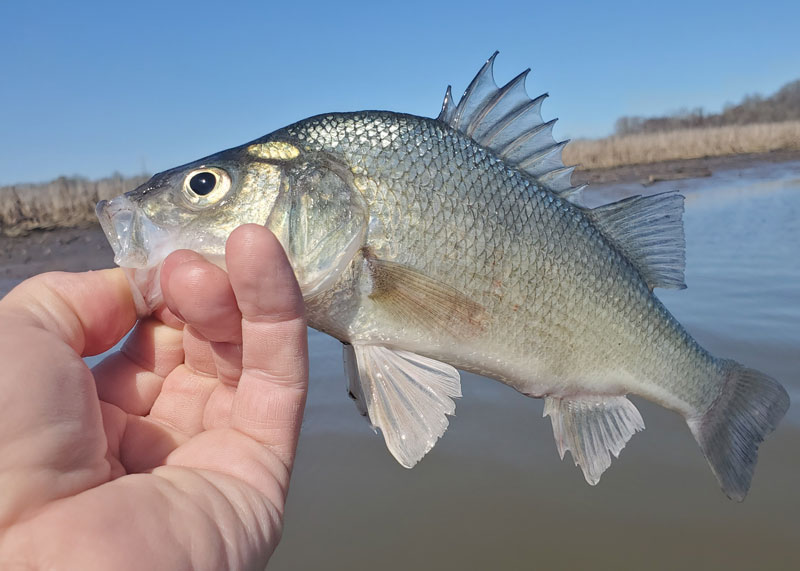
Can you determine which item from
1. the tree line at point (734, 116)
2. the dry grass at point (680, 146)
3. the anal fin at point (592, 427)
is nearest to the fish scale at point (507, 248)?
the anal fin at point (592, 427)

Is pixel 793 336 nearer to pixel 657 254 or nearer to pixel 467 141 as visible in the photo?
pixel 657 254

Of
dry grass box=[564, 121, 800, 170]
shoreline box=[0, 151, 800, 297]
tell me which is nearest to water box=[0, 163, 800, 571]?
shoreline box=[0, 151, 800, 297]

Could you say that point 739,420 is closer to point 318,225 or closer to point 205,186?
point 318,225

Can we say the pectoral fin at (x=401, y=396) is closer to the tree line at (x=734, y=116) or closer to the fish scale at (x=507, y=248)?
the fish scale at (x=507, y=248)

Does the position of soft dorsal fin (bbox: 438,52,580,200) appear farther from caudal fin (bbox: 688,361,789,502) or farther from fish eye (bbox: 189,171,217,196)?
caudal fin (bbox: 688,361,789,502)

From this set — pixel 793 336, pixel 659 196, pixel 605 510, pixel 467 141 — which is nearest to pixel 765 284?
pixel 793 336

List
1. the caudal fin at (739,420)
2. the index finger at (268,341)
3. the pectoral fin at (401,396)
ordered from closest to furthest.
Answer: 1. the index finger at (268,341)
2. the pectoral fin at (401,396)
3. the caudal fin at (739,420)

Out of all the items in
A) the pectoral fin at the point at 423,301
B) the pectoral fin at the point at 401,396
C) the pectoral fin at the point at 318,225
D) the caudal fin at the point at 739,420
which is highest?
the pectoral fin at the point at 318,225
